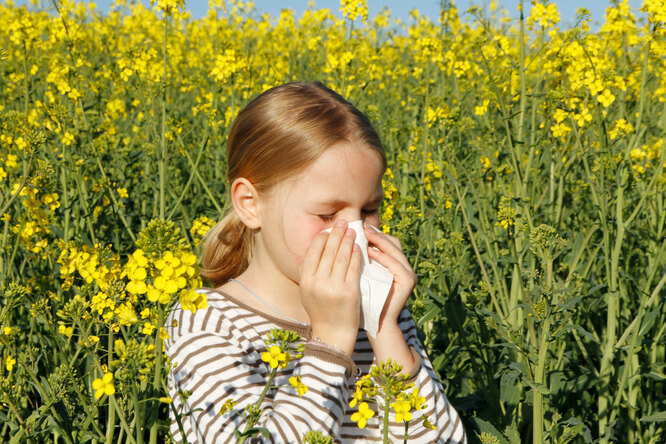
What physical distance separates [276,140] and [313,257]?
422 mm

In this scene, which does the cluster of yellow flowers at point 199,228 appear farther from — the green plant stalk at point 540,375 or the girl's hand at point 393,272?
the green plant stalk at point 540,375

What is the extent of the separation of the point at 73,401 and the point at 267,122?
0.92 meters

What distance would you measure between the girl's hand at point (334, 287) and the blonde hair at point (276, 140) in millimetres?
277

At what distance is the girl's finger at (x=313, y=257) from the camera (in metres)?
1.47

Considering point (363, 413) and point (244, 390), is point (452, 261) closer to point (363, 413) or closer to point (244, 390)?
point (244, 390)

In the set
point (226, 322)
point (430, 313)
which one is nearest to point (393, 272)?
point (226, 322)

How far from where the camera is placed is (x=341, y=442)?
1611 mm

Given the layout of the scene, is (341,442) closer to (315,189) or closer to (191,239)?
(315,189)

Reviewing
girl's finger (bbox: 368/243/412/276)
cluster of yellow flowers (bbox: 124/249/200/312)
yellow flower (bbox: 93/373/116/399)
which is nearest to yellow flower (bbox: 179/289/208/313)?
cluster of yellow flowers (bbox: 124/249/200/312)

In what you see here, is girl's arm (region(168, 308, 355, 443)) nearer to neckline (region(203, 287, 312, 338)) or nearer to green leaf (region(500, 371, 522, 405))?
neckline (region(203, 287, 312, 338))

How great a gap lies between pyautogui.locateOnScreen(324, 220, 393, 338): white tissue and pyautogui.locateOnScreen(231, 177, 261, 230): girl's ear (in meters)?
0.31

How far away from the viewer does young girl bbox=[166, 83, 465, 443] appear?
1364mm

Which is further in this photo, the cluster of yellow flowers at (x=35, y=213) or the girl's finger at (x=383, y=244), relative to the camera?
the cluster of yellow flowers at (x=35, y=213)

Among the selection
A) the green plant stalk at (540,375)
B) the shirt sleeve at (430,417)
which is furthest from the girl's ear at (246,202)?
the green plant stalk at (540,375)
